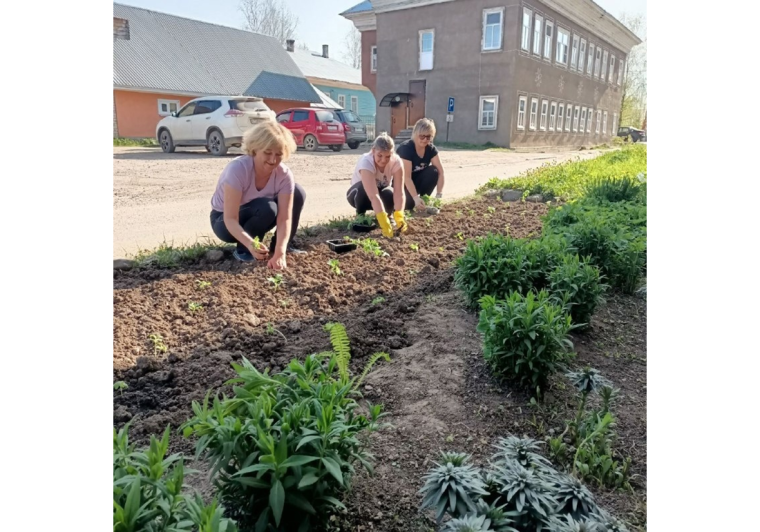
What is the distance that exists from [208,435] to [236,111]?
1831mm

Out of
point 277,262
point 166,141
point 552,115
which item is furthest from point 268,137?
point 552,115

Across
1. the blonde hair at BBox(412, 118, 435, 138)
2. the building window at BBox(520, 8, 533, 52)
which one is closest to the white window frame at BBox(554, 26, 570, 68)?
the building window at BBox(520, 8, 533, 52)

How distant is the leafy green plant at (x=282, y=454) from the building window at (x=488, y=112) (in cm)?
143

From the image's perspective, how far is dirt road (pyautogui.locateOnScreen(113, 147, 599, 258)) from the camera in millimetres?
3354

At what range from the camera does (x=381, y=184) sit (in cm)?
411

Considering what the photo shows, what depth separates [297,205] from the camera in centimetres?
349

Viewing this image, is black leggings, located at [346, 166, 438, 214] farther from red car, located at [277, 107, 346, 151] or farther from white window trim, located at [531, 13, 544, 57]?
white window trim, located at [531, 13, 544, 57]

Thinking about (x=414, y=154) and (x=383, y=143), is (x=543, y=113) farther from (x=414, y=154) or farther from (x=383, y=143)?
(x=414, y=154)

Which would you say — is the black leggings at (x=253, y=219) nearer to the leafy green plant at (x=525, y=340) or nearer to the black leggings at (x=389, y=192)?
the black leggings at (x=389, y=192)

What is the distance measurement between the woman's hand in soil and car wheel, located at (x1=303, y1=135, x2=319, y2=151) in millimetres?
1237

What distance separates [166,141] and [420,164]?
2.32 metres

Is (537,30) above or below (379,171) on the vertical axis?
above

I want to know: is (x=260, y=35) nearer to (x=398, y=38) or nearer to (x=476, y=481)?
(x=398, y=38)

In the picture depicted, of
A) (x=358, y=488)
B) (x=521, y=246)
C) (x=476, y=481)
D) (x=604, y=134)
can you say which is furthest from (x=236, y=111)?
(x=476, y=481)
